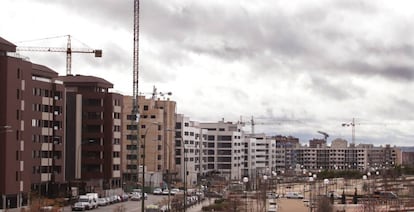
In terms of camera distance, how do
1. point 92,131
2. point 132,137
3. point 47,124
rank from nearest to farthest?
point 47,124 < point 92,131 < point 132,137

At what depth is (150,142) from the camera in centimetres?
13725

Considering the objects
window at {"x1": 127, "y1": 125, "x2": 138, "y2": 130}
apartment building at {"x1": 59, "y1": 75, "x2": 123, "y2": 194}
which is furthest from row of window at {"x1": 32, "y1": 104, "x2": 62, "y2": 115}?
window at {"x1": 127, "y1": 125, "x2": 138, "y2": 130}

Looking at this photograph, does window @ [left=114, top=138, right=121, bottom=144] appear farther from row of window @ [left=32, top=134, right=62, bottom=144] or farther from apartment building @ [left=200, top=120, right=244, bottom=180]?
apartment building @ [left=200, top=120, right=244, bottom=180]

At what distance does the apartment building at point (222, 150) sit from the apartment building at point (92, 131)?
7252cm

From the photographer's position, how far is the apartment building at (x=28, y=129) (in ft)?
240

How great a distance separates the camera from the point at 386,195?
9469cm

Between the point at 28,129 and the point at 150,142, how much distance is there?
5893 cm

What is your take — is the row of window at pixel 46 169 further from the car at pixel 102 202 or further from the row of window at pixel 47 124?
the car at pixel 102 202

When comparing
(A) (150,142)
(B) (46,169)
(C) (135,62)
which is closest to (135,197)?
(B) (46,169)

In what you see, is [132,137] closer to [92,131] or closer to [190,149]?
[190,149]

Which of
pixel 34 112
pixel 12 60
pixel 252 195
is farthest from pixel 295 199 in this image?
pixel 12 60

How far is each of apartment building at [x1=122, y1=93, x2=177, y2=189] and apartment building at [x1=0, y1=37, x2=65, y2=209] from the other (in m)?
36.2

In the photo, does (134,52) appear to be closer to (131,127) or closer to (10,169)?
(131,127)

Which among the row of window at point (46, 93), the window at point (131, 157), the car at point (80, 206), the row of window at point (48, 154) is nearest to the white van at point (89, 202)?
the car at point (80, 206)
